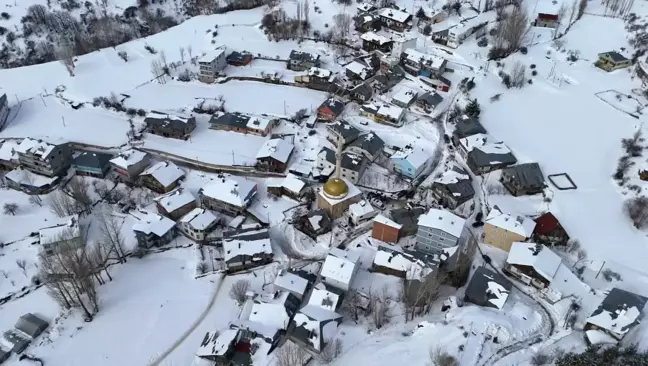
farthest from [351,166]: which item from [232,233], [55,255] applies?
[55,255]

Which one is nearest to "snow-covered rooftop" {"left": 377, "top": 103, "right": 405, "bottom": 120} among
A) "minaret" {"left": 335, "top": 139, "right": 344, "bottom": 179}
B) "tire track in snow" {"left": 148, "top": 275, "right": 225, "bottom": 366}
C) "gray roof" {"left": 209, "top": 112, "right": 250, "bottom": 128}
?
"minaret" {"left": 335, "top": 139, "right": 344, "bottom": 179}

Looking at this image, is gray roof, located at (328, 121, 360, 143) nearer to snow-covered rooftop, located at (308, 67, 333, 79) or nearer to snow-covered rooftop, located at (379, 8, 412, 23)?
snow-covered rooftop, located at (308, 67, 333, 79)

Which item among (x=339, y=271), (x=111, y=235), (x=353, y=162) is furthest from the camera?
(x=353, y=162)

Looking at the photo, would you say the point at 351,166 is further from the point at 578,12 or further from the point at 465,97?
the point at 578,12

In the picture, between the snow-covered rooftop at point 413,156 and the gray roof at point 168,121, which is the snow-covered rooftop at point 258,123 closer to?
the gray roof at point 168,121

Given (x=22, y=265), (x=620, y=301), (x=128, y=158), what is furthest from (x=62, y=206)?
(x=620, y=301)

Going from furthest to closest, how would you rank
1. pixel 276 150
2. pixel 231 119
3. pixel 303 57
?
pixel 303 57, pixel 231 119, pixel 276 150

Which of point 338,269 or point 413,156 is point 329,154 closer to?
point 413,156
